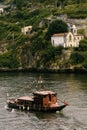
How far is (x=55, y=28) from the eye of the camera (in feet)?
550

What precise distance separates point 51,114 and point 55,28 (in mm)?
82741

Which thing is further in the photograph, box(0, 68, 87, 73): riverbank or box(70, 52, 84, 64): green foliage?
box(70, 52, 84, 64): green foliage

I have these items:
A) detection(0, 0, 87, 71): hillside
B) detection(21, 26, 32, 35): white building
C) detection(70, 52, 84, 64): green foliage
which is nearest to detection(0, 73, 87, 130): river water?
detection(70, 52, 84, 64): green foliage

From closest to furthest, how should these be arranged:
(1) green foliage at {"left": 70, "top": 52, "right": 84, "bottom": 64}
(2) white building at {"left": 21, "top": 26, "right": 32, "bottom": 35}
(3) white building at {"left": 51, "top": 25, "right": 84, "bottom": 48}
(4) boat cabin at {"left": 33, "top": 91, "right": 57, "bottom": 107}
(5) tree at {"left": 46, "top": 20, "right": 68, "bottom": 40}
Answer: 1. (4) boat cabin at {"left": 33, "top": 91, "right": 57, "bottom": 107}
2. (1) green foliage at {"left": 70, "top": 52, "right": 84, "bottom": 64}
3. (3) white building at {"left": 51, "top": 25, "right": 84, "bottom": 48}
4. (5) tree at {"left": 46, "top": 20, "right": 68, "bottom": 40}
5. (2) white building at {"left": 21, "top": 26, "right": 32, "bottom": 35}

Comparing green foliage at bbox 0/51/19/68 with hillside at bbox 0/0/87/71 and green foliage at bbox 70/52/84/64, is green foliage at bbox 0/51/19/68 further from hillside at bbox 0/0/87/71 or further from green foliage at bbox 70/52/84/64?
green foliage at bbox 70/52/84/64

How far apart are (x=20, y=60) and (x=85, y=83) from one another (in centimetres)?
5330

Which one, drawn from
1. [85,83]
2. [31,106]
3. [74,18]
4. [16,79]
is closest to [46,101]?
[31,106]

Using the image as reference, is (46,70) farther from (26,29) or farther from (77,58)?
(26,29)

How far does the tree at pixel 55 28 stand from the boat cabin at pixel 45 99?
258ft

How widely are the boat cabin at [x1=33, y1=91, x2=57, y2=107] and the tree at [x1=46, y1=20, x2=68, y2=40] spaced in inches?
3095

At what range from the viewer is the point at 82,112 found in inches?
3378

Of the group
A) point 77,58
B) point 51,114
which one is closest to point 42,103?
point 51,114

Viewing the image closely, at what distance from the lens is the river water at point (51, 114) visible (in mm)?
78438

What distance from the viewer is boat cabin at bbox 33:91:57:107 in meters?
89.8
